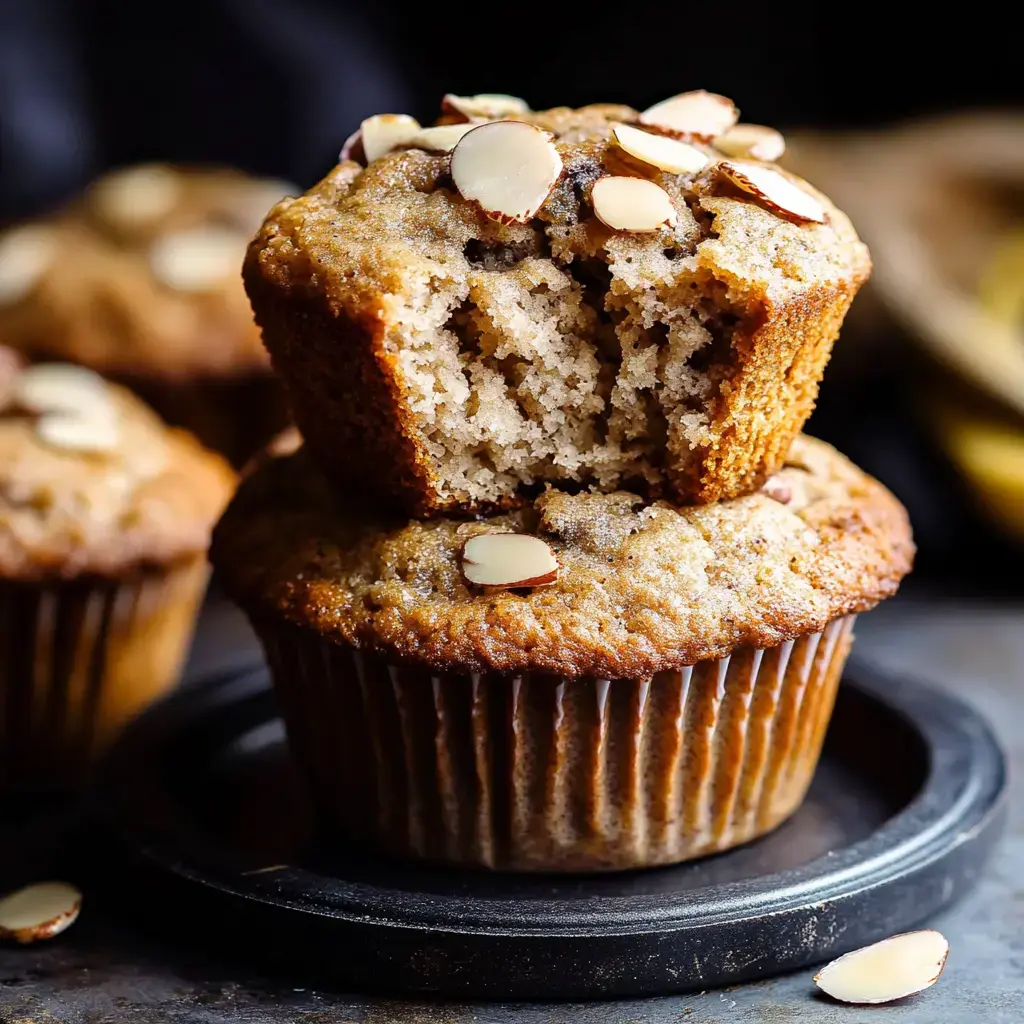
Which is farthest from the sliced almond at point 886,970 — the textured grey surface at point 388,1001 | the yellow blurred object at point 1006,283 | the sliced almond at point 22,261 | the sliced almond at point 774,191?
the sliced almond at point 22,261

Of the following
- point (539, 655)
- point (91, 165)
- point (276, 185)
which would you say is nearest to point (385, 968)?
point (539, 655)

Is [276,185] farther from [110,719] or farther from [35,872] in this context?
[35,872]

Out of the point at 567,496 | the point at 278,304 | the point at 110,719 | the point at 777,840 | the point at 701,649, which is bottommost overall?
the point at 110,719

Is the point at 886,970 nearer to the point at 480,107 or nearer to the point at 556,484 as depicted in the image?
the point at 556,484

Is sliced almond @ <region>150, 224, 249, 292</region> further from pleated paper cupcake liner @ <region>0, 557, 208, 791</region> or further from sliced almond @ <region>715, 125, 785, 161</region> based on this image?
sliced almond @ <region>715, 125, 785, 161</region>

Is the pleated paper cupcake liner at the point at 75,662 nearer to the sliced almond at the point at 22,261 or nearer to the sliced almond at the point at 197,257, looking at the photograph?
the sliced almond at the point at 197,257

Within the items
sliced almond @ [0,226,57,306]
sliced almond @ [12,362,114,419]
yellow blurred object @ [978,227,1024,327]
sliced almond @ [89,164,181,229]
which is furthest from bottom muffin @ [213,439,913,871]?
yellow blurred object @ [978,227,1024,327]
